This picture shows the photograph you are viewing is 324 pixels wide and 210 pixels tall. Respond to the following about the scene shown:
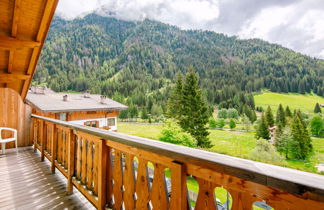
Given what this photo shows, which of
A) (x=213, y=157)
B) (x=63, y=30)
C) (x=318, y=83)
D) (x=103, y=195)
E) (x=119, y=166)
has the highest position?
(x=63, y=30)

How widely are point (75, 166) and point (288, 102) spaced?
7935 cm

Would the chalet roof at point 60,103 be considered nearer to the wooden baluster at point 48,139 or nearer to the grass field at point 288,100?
the wooden baluster at point 48,139

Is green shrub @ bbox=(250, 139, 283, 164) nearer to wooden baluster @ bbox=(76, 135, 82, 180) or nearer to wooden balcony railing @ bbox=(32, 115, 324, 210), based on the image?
wooden baluster @ bbox=(76, 135, 82, 180)

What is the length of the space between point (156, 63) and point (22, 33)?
342 feet

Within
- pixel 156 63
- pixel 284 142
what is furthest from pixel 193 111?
pixel 156 63

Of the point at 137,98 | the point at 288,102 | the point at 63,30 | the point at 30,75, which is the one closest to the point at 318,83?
the point at 288,102

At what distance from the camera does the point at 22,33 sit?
3633 millimetres

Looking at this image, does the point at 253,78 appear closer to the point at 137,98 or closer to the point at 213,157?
the point at 137,98

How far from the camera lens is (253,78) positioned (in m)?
81.6

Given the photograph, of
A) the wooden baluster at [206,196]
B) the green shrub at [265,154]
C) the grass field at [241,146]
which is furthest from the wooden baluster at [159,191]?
the green shrub at [265,154]

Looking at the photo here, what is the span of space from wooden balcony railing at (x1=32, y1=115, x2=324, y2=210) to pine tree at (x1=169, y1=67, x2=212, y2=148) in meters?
19.6

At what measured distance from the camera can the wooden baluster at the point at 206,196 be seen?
0.97 meters

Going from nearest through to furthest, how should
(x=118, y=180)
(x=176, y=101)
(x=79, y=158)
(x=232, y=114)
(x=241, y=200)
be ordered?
(x=241, y=200) < (x=118, y=180) < (x=79, y=158) < (x=176, y=101) < (x=232, y=114)

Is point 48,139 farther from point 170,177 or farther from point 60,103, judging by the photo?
point 60,103
